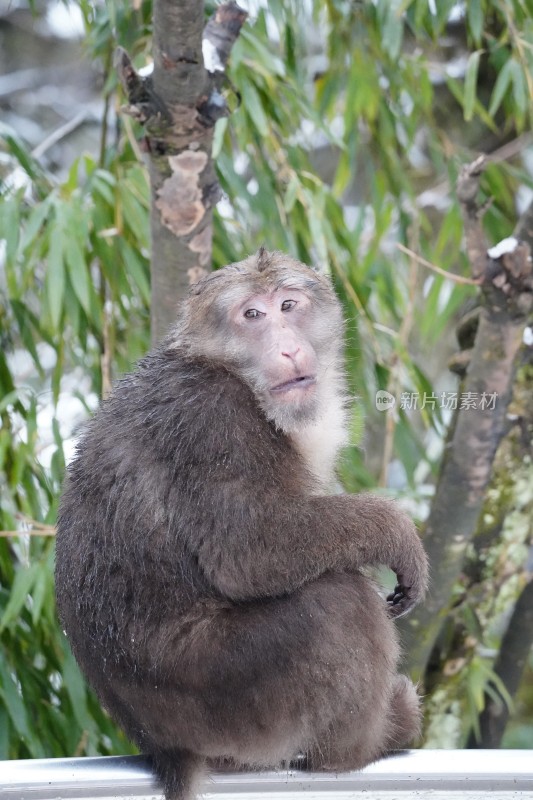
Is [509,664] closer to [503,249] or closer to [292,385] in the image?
[503,249]

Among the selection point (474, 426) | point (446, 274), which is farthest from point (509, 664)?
point (446, 274)

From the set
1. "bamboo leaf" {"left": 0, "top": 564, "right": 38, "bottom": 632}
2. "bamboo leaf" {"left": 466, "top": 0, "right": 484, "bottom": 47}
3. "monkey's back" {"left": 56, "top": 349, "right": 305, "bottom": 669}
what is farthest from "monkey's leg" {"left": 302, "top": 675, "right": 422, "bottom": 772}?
"bamboo leaf" {"left": 466, "top": 0, "right": 484, "bottom": 47}

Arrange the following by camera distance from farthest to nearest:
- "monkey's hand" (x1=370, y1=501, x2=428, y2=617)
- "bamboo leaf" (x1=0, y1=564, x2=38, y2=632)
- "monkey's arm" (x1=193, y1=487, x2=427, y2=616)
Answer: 1. "bamboo leaf" (x1=0, y1=564, x2=38, y2=632)
2. "monkey's hand" (x1=370, y1=501, x2=428, y2=617)
3. "monkey's arm" (x1=193, y1=487, x2=427, y2=616)

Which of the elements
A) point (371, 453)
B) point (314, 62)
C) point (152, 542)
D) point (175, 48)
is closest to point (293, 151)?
point (175, 48)

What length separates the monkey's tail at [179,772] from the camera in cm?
214

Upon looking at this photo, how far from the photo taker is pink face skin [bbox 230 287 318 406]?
2.34m

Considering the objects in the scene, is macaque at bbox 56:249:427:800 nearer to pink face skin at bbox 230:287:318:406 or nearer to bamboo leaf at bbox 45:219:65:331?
pink face skin at bbox 230:287:318:406

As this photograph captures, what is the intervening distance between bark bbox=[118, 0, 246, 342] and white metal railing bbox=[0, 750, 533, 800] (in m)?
1.23

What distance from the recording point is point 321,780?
2.13m

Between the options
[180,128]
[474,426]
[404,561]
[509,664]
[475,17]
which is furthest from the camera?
[509,664]

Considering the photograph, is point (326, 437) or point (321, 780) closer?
point (321, 780)

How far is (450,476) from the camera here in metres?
3.01

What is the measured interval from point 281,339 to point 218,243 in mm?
1091

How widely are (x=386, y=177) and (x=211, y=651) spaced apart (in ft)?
7.36
